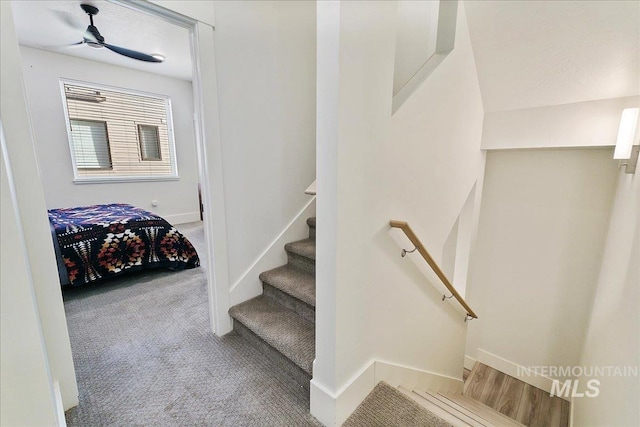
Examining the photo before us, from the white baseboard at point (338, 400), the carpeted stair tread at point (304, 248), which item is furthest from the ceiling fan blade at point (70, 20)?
the white baseboard at point (338, 400)

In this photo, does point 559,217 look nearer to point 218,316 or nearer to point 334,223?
point 334,223

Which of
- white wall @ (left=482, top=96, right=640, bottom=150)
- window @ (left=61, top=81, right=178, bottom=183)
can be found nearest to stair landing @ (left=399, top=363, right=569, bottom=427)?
white wall @ (left=482, top=96, right=640, bottom=150)

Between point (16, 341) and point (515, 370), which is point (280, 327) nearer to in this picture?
point (16, 341)

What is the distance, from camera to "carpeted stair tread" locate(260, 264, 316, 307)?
1707 mm

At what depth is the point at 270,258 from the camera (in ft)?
6.82

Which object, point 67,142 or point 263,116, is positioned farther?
point 67,142

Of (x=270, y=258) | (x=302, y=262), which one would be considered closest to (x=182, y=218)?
(x=270, y=258)

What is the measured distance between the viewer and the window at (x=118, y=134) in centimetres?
407

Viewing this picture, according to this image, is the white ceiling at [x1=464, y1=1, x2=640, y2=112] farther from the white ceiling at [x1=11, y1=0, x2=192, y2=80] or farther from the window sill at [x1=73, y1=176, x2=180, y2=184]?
the window sill at [x1=73, y1=176, x2=180, y2=184]

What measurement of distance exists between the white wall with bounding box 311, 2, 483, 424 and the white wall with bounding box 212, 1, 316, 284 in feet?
2.99

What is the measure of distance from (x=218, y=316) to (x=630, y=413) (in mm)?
2026

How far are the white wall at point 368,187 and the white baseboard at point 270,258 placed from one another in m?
0.89

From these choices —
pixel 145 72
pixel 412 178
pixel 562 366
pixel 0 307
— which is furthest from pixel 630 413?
pixel 145 72

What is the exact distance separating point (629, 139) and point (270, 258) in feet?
8.46
